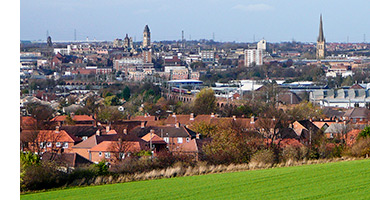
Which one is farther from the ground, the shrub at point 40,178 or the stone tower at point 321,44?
the stone tower at point 321,44

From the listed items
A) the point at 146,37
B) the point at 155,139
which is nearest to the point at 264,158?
the point at 155,139

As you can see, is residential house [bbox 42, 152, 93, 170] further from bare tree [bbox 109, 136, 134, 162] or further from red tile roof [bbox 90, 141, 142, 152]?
red tile roof [bbox 90, 141, 142, 152]

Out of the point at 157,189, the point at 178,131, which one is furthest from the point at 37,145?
the point at 157,189

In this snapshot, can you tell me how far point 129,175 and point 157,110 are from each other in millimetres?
25612

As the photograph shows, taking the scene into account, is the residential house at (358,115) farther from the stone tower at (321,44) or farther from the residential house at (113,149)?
the stone tower at (321,44)

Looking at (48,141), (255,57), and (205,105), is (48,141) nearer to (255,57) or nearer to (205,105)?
A: (205,105)

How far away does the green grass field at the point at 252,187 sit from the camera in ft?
28.5

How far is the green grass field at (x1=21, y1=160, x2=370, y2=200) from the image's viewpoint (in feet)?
28.5

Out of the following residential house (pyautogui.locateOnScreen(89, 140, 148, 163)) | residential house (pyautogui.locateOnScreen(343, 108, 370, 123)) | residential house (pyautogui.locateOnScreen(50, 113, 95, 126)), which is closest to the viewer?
residential house (pyautogui.locateOnScreen(89, 140, 148, 163))

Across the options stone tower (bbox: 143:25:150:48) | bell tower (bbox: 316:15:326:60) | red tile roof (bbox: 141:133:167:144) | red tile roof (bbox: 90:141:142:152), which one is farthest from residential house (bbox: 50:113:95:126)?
stone tower (bbox: 143:25:150:48)

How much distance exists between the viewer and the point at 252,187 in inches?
373

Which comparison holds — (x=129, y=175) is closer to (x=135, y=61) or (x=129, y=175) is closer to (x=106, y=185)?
(x=106, y=185)

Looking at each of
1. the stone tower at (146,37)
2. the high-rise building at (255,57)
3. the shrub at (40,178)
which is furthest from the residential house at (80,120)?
the stone tower at (146,37)

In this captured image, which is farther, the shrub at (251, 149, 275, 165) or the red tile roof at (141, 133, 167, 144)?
the red tile roof at (141, 133, 167, 144)
